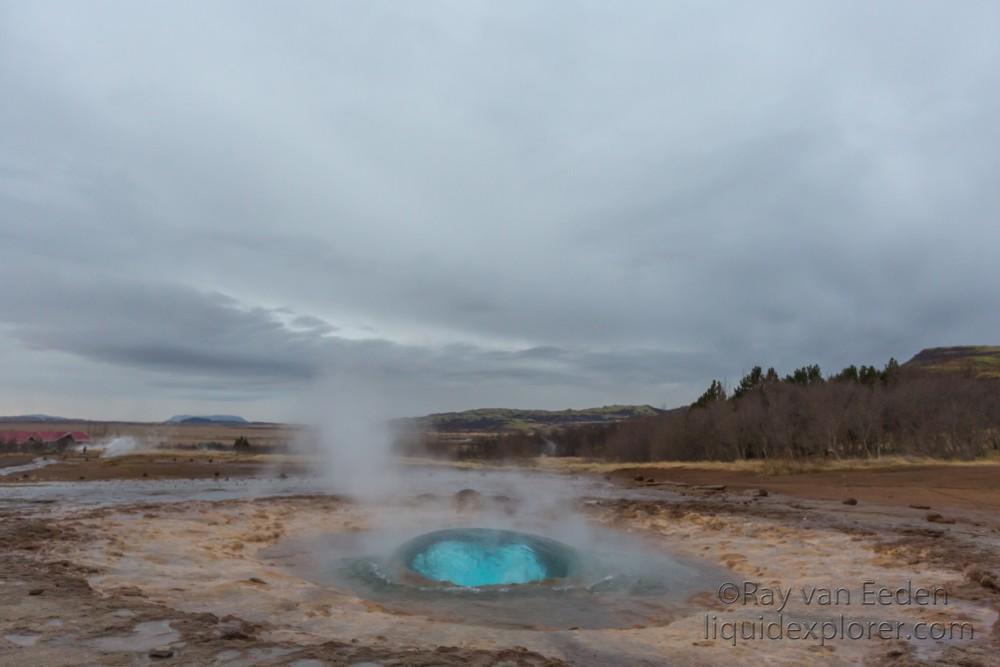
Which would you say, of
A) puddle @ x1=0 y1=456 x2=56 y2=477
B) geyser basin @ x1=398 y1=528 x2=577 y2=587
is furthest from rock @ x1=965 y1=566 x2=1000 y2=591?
puddle @ x1=0 y1=456 x2=56 y2=477

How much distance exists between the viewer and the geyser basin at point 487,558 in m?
14.0

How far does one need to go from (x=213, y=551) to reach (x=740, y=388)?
78.2 meters

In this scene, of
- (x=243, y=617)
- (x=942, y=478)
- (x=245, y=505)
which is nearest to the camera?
(x=243, y=617)

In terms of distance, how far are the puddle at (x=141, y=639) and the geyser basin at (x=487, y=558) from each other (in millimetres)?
6988

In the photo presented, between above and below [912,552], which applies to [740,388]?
above

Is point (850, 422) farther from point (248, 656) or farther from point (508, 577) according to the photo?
point (248, 656)

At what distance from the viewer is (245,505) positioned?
2558cm

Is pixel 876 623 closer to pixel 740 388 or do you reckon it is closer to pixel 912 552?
pixel 912 552

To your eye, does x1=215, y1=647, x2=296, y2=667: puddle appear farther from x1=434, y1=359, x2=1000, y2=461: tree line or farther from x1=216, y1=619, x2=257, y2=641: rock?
x1=434, y1=359, x2=1000, y2=461: tree line

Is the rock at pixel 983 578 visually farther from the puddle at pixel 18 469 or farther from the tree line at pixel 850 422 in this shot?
the puddle at pixel 18 469

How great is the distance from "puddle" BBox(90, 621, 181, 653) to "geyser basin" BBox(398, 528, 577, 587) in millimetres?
6988

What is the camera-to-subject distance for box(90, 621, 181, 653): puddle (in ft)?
22.2

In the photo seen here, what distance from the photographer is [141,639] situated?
7188 millimetres

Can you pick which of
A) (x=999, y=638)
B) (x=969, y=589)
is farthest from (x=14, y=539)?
(x=969, y=589)
